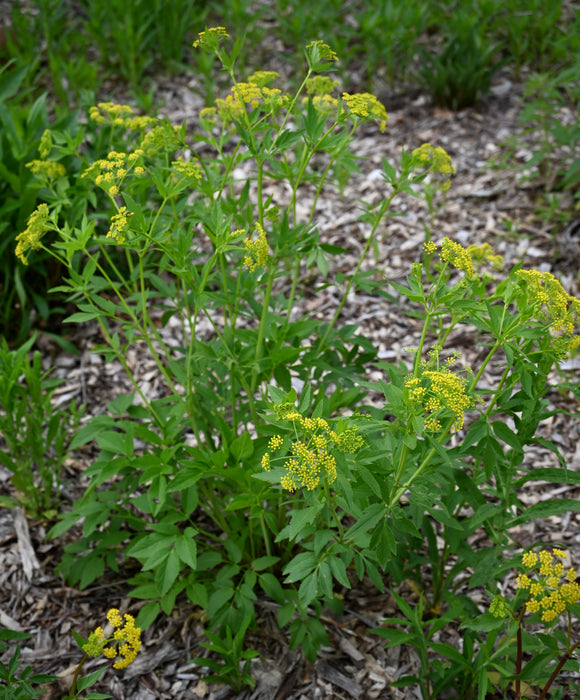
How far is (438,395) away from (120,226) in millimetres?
918

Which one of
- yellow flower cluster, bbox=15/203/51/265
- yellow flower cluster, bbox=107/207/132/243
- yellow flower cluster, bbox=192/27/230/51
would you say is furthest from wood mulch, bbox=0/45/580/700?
yellow flower cluster, bbox=192/27/230/51

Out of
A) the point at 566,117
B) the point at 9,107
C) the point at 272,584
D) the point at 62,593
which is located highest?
the point at 9,107

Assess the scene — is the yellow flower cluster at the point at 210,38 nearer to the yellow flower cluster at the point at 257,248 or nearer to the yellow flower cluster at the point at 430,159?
the yellow flower cluster at the point at 257,248

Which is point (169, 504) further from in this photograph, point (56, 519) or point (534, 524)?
point (534, 524)

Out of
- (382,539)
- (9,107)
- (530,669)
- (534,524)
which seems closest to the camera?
(382,539)

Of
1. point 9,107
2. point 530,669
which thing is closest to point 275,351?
point 530,669

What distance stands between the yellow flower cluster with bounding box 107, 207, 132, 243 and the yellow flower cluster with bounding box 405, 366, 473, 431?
84cm

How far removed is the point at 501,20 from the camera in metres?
4.88

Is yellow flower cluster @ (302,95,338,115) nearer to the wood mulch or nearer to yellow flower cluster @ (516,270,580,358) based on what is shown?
yellow flower cluster @ (516,270,580,358)

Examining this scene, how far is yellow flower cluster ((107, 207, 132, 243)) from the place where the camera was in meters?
1.73

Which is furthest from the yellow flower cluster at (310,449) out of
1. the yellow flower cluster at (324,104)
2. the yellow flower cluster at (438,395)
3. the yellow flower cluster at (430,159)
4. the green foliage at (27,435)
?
the green foliage at (27,435)

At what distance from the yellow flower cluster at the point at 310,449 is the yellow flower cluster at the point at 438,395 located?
17cm

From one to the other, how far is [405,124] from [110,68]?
8.00 ft

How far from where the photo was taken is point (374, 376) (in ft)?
10.8
